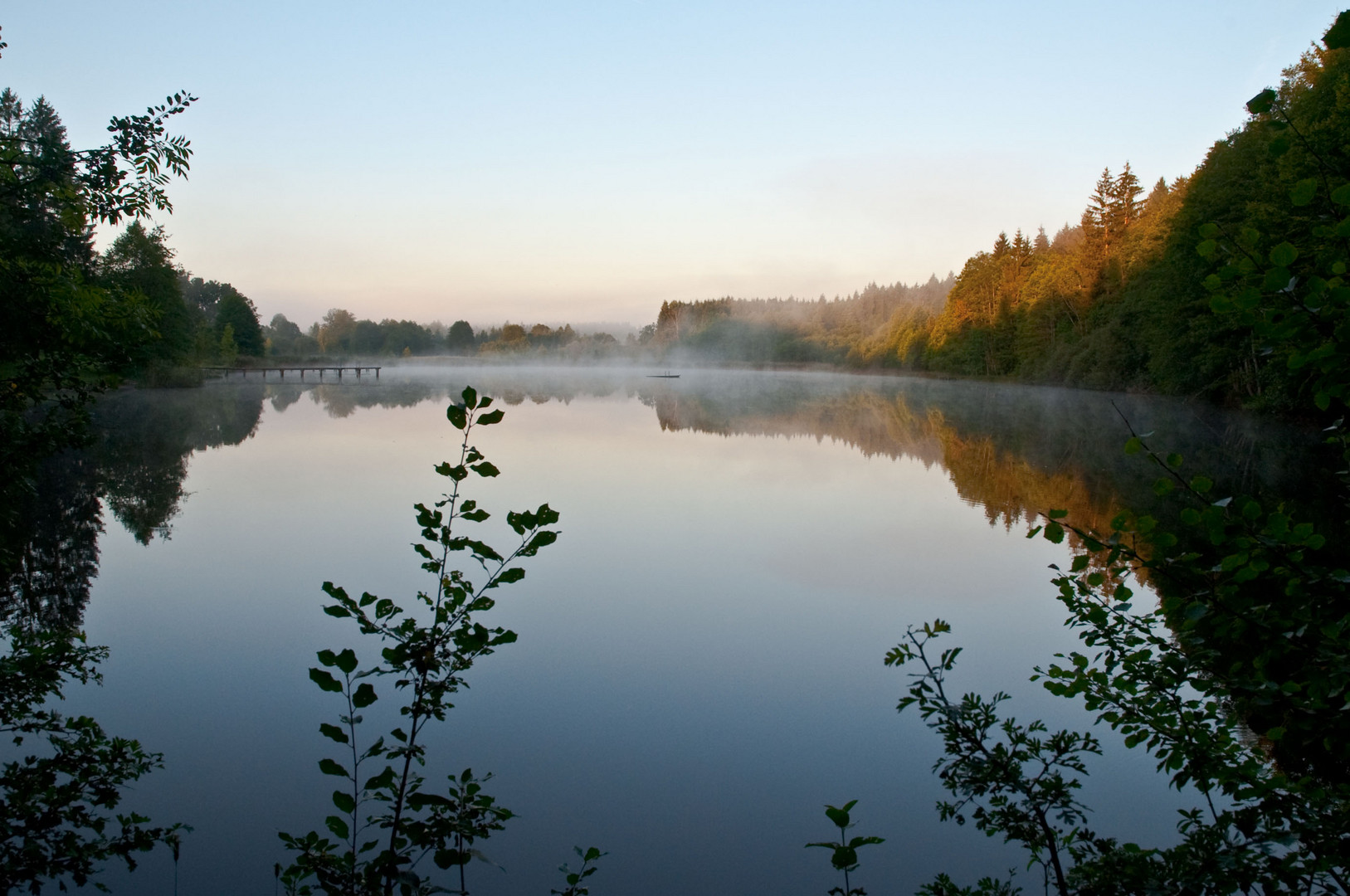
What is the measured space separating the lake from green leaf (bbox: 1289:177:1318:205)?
3.23 metres

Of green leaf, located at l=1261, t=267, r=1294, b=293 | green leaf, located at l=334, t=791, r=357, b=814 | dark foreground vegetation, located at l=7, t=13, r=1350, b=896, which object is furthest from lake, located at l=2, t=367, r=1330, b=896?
green leaf, located at l=1261, t=267, r=1294, b=293

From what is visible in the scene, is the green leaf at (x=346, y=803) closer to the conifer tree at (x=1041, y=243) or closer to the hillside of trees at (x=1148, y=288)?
the hillside of trees at (x=1148, y=288)

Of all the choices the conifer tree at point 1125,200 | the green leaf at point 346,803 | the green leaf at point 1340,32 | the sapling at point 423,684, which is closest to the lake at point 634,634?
the sapling at point 423,684

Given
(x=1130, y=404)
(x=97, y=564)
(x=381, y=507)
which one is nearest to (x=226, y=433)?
(x=381, y=507)

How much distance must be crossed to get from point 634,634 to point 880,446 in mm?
13693

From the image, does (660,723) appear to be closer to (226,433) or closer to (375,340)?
(226,433)

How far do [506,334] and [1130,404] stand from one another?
111m

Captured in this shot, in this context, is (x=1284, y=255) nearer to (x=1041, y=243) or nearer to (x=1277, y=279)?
(x=1277, y=279)

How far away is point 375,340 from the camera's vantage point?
123375 mm

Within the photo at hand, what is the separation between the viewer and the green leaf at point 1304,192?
1514 mm

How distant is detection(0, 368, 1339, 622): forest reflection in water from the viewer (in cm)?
1020

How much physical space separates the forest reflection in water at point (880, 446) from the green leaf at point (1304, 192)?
20.3 inches

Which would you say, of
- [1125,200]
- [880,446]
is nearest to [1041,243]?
[1125,200]

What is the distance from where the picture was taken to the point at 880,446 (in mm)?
19266
